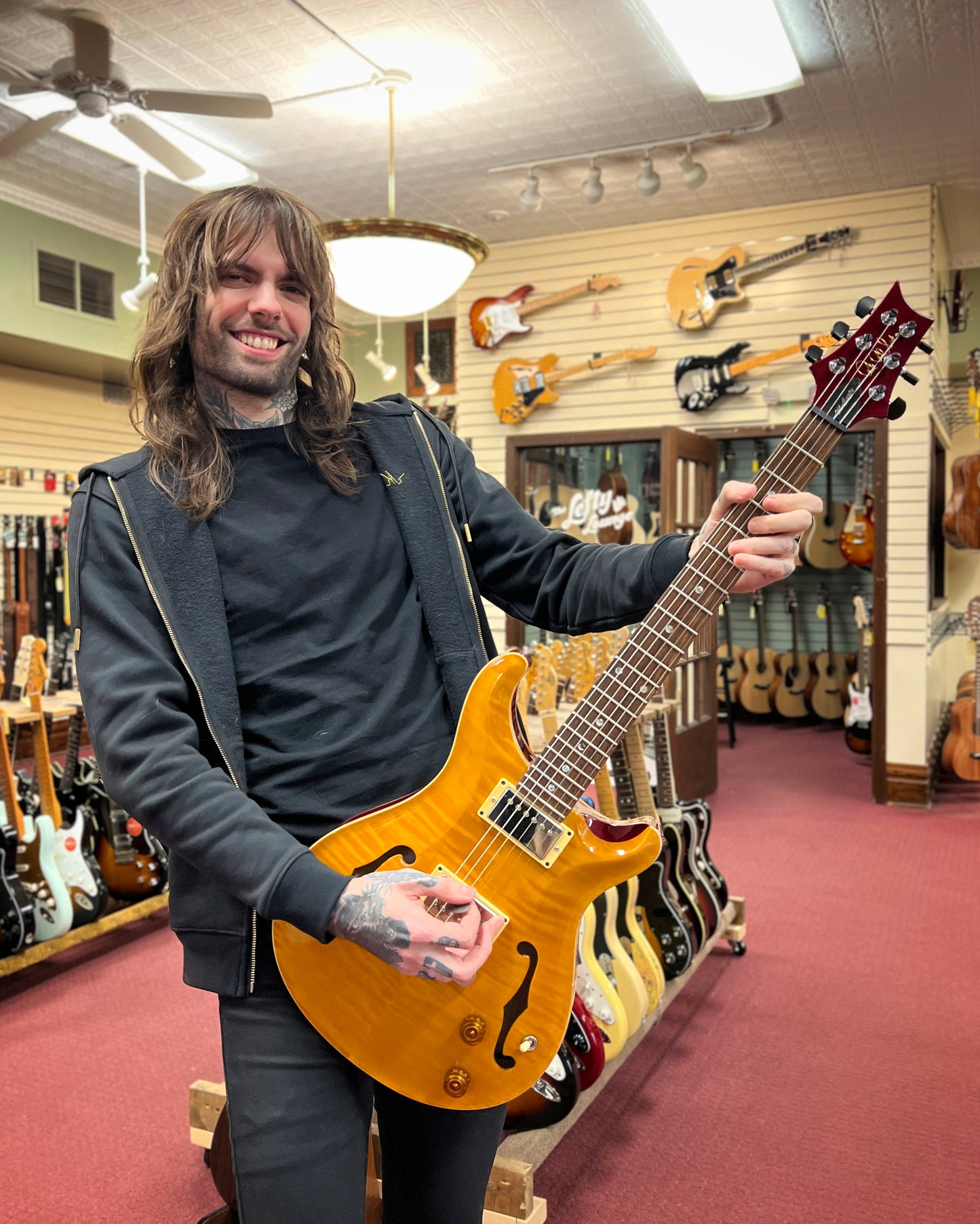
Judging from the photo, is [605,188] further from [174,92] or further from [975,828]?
[975,828]

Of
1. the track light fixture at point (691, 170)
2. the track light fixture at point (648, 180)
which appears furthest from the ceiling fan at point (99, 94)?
the track light fixture at point (691, 170)

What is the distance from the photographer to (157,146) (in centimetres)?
427

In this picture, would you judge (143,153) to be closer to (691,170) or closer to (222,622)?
(691,170)

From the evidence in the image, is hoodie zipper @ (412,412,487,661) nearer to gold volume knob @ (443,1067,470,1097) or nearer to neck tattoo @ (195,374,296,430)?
neck tattoo @ (195,374,296,430)

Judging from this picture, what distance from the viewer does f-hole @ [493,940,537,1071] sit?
1226 mm

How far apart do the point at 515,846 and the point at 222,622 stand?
1.48 ft

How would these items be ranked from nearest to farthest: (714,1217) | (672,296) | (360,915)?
1. (360,915)
2. (714,1217)
3. (672,296)

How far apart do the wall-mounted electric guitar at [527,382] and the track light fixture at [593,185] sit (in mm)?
1222

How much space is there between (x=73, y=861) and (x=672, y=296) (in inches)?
183

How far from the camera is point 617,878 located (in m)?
1.31

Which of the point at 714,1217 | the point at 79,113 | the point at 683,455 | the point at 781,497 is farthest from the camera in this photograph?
the point at 683,455

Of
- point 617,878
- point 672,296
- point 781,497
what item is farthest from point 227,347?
point 672,296

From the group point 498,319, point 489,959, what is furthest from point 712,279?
point 489,959

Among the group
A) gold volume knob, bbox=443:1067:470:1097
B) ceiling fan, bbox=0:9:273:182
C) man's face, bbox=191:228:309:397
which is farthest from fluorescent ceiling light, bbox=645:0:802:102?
gold volume knob, bbox=443:1067:470:1097
